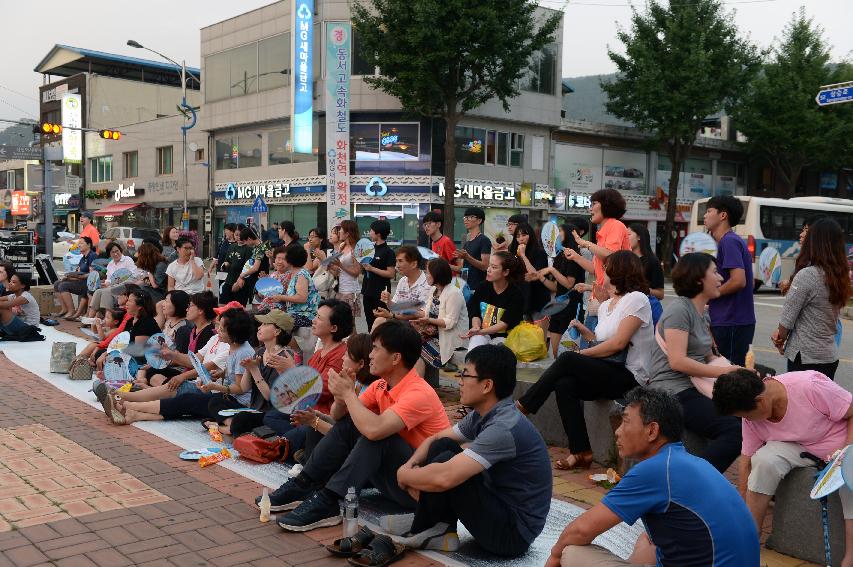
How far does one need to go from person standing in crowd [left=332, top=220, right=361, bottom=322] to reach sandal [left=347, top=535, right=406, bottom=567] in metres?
5.37

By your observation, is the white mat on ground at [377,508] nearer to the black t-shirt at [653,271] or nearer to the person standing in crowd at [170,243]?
the black t-shirt at [653,271]

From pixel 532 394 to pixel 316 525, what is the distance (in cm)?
187

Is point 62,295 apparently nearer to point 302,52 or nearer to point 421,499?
point 421,499

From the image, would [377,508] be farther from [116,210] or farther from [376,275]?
[116,210]

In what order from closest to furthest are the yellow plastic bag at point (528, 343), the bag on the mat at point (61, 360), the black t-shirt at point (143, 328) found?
the yellow plastic bag at point (528, 343) < the black t-shirt at point (143, 328) < the bag on the mat at point (61, 360)

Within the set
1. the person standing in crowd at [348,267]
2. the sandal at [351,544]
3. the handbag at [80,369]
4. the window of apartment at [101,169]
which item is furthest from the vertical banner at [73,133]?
the sandal at [351,544]

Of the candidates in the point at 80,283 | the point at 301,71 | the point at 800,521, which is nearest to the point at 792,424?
the point at 800,521

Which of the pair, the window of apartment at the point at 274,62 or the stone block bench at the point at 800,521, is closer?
the stone block bench at the point at 800,521

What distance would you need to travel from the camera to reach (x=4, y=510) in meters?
4.80

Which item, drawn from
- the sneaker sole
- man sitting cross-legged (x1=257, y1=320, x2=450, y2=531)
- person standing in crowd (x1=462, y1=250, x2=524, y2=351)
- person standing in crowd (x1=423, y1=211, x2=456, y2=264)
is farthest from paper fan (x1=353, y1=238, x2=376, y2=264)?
the sneaker sole

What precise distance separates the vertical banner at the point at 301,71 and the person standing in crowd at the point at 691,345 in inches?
1037

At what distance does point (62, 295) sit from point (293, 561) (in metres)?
12.5

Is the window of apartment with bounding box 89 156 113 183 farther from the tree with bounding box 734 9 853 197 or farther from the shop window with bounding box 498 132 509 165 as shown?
the tree with bounding box 734 9 853 197

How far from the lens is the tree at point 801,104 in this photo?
3338 centimetres
